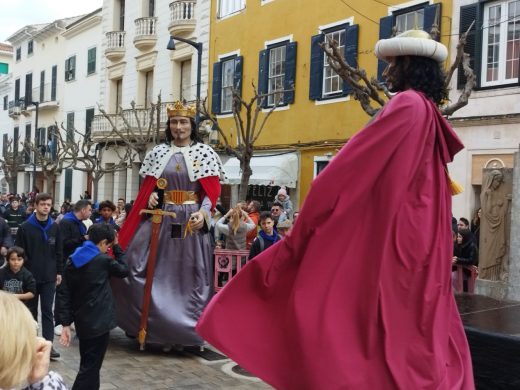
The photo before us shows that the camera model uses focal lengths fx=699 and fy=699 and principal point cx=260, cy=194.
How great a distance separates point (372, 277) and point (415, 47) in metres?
0.97

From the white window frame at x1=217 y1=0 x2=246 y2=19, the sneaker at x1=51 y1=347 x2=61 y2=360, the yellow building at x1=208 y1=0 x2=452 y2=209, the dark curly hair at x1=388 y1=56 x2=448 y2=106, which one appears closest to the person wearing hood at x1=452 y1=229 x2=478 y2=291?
the sneaker at x1=51 y1=347 x2=61 y2=360

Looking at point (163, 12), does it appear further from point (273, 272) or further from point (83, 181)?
point (273, 272)

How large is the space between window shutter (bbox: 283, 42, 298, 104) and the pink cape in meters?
16.7

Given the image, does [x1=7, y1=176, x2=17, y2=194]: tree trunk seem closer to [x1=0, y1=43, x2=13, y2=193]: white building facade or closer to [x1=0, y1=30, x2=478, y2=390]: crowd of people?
[x1=0, y1=43, x2=13, y2=193]: white building facade

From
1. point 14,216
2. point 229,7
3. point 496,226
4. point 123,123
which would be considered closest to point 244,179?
point 14,216

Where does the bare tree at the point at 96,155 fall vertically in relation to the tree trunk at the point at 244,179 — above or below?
above

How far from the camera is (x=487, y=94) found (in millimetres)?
13906

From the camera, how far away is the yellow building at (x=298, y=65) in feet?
54.8

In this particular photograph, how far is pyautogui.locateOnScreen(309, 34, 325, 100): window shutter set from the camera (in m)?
18.3

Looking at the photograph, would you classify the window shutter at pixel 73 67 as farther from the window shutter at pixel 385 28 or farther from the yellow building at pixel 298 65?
the window shutter at pixel 385 28

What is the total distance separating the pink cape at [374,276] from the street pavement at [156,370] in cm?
300

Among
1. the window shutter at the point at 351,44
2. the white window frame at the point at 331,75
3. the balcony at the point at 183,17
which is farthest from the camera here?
the balcony at the point at 183,17

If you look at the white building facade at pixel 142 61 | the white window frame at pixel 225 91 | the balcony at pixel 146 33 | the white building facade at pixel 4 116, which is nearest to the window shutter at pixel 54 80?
the white building facade at pixel 142 61

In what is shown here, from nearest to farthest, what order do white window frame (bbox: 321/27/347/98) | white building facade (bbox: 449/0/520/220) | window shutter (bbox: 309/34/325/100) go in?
white building facade (bbox: 449/0/520/220) → white window frame (bbox: 321/27/347/98) → window shutter (bbox: 309/34/325/100)
